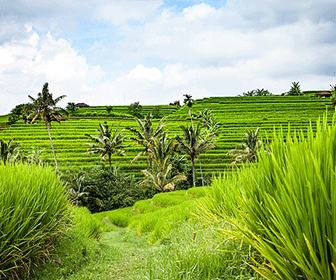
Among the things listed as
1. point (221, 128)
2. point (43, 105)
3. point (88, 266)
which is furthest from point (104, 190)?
point (221, 128)

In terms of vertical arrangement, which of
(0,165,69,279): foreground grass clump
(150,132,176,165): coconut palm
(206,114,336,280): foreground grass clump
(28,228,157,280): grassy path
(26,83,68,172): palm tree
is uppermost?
(26,83,68,172): palm tree

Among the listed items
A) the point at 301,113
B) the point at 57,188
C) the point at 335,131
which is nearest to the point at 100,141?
the point at 57,188

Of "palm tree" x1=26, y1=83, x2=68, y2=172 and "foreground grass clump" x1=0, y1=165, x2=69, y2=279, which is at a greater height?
"palm tree" x1=26, y1=83, x2=68, y2=172

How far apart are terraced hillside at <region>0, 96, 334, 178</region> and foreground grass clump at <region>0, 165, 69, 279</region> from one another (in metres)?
24.0

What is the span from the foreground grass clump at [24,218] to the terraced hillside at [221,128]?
78.6 ft

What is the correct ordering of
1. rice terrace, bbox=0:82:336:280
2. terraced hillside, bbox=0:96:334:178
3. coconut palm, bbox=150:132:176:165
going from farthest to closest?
terraced hillside, bbox=0:96:334:178 → coconut palm, bbox=150:132:176:165 → rice terrace, bbox=0:82:336:280

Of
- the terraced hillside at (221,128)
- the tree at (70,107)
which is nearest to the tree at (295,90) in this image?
the terraced hillside at (221,128)

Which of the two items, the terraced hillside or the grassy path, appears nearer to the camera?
the grassy path

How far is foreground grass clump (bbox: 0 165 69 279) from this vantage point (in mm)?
3545

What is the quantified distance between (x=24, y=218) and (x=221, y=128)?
156 ft

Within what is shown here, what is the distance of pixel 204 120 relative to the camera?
5012 cm

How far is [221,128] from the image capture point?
1964 inches

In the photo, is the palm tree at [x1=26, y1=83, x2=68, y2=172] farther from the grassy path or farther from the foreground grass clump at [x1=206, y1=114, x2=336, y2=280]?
the foreground grass clump at [x1=206, y1=114, x2=336, y2=280]

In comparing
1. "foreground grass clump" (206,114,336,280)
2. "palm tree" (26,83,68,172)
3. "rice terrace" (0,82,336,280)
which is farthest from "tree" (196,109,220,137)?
"foreground grass clump" (206,114,336,280)
